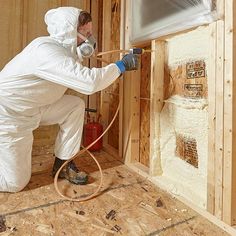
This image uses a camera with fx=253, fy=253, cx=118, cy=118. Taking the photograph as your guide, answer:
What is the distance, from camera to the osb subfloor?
1.23 metres

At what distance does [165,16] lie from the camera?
1.56m

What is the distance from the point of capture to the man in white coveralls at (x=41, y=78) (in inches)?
54.9

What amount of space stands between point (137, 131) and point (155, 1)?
993mm

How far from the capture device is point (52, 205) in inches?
57.1

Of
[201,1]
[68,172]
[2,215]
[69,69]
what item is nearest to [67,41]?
[69,69]

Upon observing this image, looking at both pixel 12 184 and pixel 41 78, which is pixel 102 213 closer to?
pixel 12 184

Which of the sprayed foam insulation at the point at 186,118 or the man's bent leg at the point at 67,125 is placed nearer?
the sprayed foam insulation at the point at 186,118

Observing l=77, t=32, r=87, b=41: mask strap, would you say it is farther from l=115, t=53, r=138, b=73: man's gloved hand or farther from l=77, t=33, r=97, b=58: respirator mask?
l=115, t=53, r=138, b=73: man's gloved hand

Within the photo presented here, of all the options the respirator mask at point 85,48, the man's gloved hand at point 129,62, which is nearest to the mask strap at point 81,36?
the respirator mask at point 85,48

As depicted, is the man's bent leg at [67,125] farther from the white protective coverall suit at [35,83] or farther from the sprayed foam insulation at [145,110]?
the sprayed foam insulation at [145,110]

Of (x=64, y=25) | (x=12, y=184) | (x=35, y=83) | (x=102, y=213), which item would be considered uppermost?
(x=64, y=25)

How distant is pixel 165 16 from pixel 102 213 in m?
1.22

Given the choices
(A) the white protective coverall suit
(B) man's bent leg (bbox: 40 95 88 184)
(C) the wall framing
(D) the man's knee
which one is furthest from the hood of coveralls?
(D) the man's knee

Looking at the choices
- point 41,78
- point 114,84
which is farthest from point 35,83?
point 114,84
